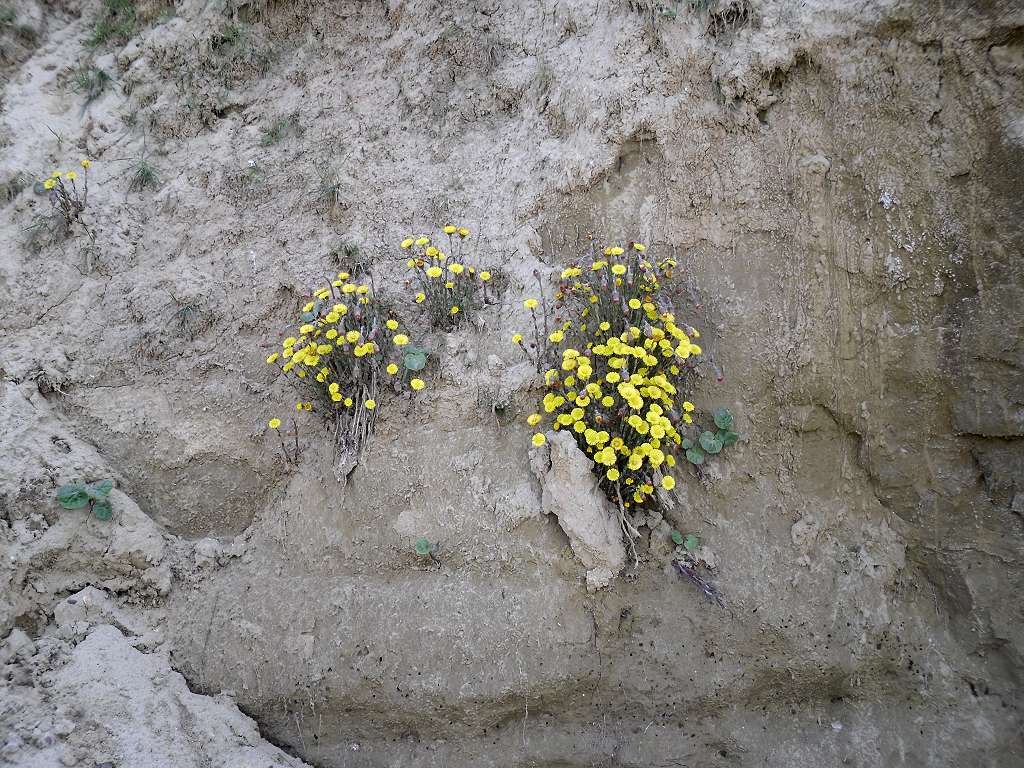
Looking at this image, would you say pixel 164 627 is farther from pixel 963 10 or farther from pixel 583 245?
pixel 963 10

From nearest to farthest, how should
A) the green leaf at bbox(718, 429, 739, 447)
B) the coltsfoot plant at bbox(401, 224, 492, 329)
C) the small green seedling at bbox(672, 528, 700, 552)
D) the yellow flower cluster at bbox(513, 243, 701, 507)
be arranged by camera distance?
1. the yellow flower cluster at bbox(513, 243, 701, 507)
2. the small green seedling at bbox(672, 528, 700, 552)
3. the green leaf at bbox(718, 429, 739, 447)
4. the coltsfoot plant at bbox(401, 224, 492, 329)

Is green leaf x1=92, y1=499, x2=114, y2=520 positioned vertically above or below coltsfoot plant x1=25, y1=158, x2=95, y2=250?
below

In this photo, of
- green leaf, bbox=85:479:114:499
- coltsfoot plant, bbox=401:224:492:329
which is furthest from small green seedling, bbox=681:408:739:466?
green leaf, bbox=85:479:114:499

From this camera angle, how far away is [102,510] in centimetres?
354

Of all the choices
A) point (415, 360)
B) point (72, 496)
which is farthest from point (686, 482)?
point (72, 496)

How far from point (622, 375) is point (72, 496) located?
9.80 ft

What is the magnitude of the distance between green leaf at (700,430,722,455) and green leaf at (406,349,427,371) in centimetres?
159

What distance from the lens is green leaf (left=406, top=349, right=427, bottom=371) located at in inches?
144

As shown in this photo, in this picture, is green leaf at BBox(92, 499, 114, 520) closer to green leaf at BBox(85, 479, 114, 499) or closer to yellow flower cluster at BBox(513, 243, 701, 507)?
green leaf at BBox(85, 479, 114, 499)

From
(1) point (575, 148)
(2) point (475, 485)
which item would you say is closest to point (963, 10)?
(1) point (575, 148)

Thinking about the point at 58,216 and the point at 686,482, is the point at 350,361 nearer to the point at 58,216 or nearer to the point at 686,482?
the point at 686,482

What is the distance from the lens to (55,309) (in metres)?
4.32

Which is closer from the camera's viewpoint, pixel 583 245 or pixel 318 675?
pixel 318 675

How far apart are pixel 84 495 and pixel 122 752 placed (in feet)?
4.45
